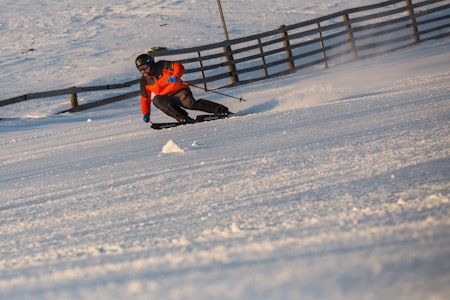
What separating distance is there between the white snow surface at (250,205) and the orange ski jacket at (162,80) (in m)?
0.65

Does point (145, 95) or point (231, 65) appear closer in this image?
point (145, 95)

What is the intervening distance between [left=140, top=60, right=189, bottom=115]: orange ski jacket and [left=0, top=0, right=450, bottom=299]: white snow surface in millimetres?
650

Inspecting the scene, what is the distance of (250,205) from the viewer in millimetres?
4340

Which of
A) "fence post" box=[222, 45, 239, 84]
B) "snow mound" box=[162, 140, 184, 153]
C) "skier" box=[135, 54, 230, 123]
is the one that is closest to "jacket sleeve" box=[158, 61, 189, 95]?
"skier" box=[135, 54, 230, 123]

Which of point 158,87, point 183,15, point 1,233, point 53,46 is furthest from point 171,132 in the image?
point 183,15

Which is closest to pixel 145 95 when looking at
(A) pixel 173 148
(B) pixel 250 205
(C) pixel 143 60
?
(C) pixel 143 60

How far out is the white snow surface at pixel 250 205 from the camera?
2.91 metres

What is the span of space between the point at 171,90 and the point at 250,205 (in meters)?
6.95

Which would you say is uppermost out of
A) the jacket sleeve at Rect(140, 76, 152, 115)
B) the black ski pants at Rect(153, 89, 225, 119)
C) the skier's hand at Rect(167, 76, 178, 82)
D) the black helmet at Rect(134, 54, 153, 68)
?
the black helmet at Rect(134, 54, 153, 68)

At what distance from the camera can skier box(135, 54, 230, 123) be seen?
10.9 metres

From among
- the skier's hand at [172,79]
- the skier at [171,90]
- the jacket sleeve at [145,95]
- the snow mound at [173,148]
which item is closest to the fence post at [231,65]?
the jacket sleeve at [145,95]

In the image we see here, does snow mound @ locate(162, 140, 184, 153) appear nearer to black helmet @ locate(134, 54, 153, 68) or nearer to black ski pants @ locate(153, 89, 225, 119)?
black helmet @ locate(134, 54, 153, 68)

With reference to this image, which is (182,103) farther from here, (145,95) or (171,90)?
(145,95)

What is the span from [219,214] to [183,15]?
29719mm
